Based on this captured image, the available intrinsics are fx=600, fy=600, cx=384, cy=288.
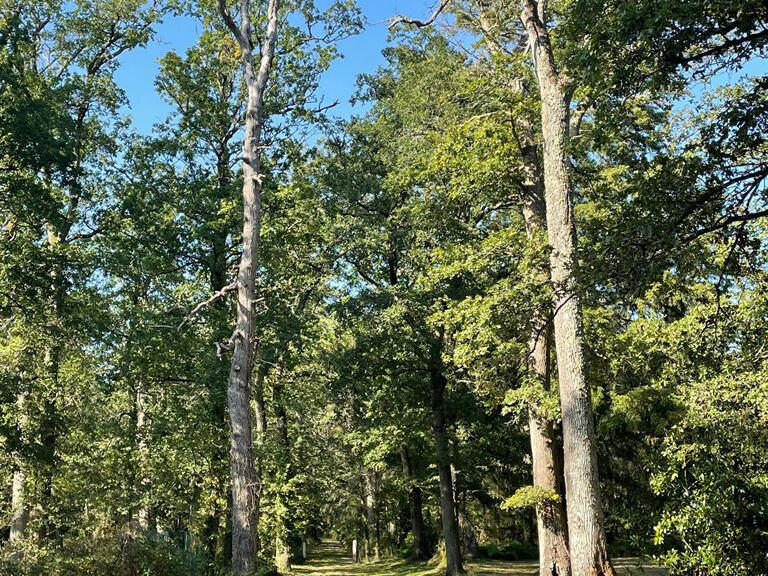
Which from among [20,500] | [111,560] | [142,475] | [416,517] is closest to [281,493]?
[142,475]

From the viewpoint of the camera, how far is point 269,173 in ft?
52.8

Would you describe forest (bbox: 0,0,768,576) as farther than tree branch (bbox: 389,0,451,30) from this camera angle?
No

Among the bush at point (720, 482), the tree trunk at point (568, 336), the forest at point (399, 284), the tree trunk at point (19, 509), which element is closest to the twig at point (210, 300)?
the forest at point (399, 284)

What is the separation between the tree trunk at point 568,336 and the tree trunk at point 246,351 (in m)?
4.42

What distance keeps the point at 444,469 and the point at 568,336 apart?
9.77 m

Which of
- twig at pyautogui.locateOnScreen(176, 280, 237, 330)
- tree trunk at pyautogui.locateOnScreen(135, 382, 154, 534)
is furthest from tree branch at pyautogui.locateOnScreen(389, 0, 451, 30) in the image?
tree trunk at pyautogui.locateOnScreen(135, 382, 154, 534)

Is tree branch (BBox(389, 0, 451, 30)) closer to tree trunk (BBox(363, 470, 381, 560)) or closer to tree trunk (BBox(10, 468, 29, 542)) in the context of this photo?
tree trunk (BBox(10, 468, 29, 542))

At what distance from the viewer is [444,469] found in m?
16.7

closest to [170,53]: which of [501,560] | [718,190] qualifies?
[718,190]

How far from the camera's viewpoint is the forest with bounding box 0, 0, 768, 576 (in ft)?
22.9

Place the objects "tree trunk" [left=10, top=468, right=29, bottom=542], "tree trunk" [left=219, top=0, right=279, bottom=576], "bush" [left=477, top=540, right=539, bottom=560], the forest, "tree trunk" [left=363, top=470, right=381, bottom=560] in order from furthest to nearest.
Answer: "tree trunk" [left=363, top=470, right=381, bottom=560] → "bush" [left=477, top=540, right=539, bottom=560] → "tree trunk" [left=10, top=468, right=29, bottom=542] → "tree trunk" [left=219, top=0, right=279, bottom=576] → the forest

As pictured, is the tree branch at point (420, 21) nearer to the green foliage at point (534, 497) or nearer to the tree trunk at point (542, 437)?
the tree trunk at point (542, 437)

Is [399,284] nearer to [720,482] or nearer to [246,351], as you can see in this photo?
[246,351]

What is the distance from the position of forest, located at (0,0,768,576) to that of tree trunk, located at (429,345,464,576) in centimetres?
8
